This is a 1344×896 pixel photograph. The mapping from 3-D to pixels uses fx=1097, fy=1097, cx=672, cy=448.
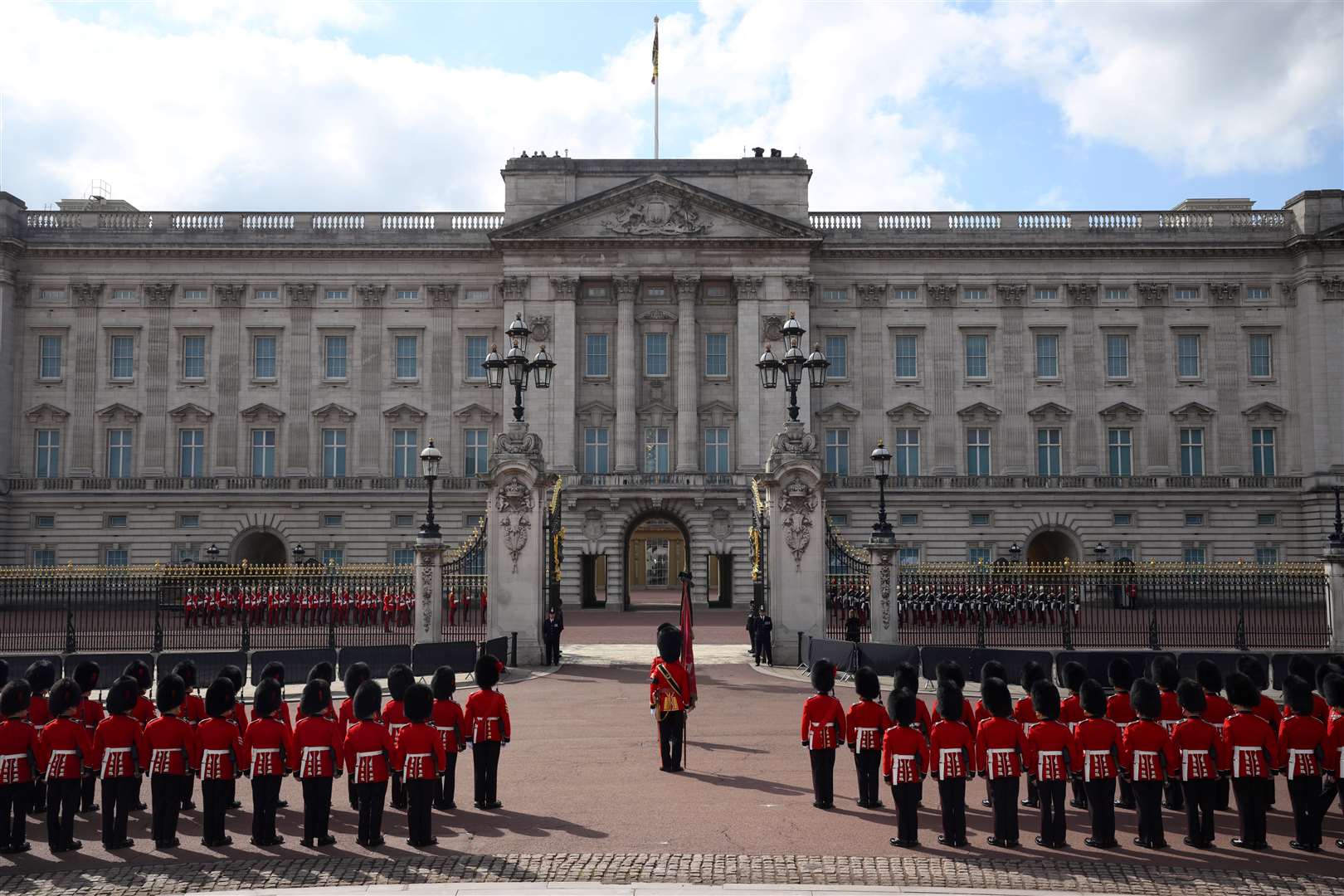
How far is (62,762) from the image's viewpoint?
9.96 metres

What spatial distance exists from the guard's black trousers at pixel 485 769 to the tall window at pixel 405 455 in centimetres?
3892

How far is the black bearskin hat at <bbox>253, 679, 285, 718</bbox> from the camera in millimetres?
10375

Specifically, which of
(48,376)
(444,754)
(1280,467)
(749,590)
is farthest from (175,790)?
(1280,467)

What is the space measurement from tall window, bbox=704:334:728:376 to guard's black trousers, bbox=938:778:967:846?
3947 cm

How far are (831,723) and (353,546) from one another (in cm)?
4028

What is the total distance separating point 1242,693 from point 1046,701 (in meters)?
1.97

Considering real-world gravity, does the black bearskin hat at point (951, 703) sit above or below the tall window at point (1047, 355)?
below

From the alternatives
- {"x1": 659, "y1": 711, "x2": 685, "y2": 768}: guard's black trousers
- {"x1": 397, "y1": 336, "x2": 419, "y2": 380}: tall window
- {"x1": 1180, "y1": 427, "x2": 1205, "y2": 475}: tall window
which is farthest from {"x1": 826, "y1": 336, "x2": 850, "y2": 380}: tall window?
{"x1": 659, "y1": 711, "x2": 685, "y2": 768}: guard's black trousers

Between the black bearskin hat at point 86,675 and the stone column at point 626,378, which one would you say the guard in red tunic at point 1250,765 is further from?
the stone column at point 626,378

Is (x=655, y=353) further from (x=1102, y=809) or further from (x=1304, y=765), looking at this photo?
(x=1304, y=765)

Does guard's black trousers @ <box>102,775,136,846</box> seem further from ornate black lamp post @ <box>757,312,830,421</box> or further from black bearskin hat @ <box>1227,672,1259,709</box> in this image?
ornate black lamp post @ <box>757,312,830,421</box>

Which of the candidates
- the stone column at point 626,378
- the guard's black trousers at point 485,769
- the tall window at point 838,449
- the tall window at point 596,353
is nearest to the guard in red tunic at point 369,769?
the guard's black trousers at point 485,769

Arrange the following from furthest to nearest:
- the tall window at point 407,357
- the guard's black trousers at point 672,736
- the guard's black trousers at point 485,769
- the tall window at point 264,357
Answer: the tall window at point 407,357 < the tall window at point 264,357 < the guard's black trousers at point 672,736 < the guard's black trousers at point 485,769

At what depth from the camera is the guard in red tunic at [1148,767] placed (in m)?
9.91
